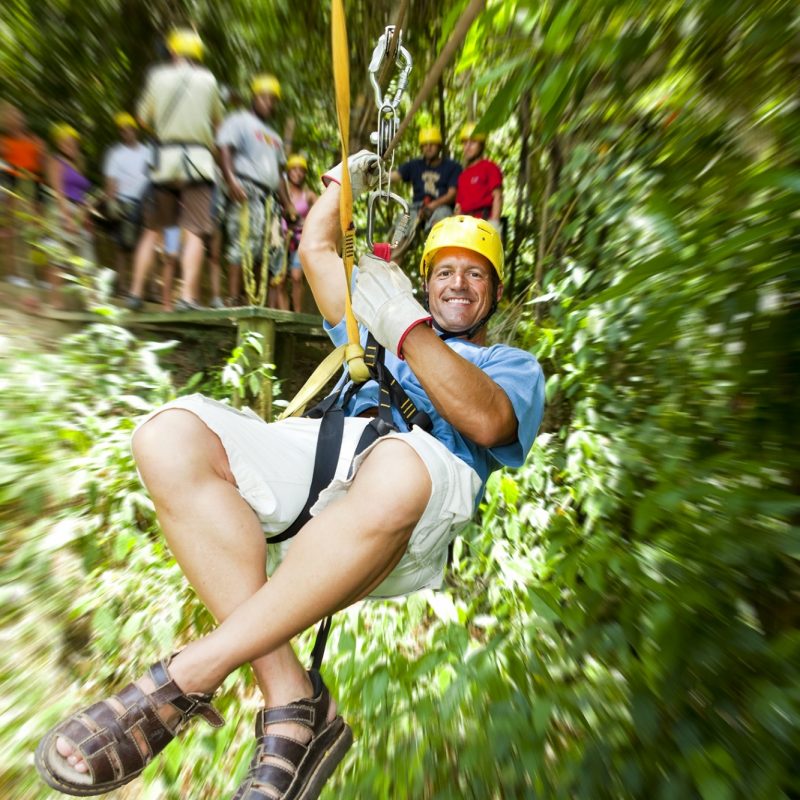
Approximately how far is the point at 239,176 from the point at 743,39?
4068mm

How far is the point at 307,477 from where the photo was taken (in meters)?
1.45

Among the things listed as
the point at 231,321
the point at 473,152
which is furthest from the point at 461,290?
the point at 473,152

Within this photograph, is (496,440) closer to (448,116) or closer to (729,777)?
(729,777)

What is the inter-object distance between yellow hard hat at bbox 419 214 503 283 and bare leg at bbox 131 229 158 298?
319 cm

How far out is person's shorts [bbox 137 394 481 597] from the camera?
1247mm

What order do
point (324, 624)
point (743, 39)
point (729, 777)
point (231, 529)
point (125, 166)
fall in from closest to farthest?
1. point (729, 777)
2. point (743, 39)
3. point (231, 529)
4. point (324, 624)
5. point (125, 166)

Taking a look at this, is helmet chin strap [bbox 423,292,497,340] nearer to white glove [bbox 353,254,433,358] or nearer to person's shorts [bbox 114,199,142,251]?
white glove [bbox 353,254,433,358]

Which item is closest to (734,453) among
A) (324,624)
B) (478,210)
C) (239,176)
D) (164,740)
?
(324,624)

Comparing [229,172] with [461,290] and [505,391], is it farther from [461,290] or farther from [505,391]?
[505,391]

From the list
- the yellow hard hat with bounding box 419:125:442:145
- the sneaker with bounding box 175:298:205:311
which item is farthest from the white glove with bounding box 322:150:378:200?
the yellow hard hat with bounding box 419:125:442:145

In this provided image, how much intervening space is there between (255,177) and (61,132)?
2556mm

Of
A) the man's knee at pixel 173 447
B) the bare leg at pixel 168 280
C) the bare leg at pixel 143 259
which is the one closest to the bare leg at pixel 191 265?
the bare leg at pixel 168 280

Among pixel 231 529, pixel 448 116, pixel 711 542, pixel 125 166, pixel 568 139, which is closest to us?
pixel 711 542

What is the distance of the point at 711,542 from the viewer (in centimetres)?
104
